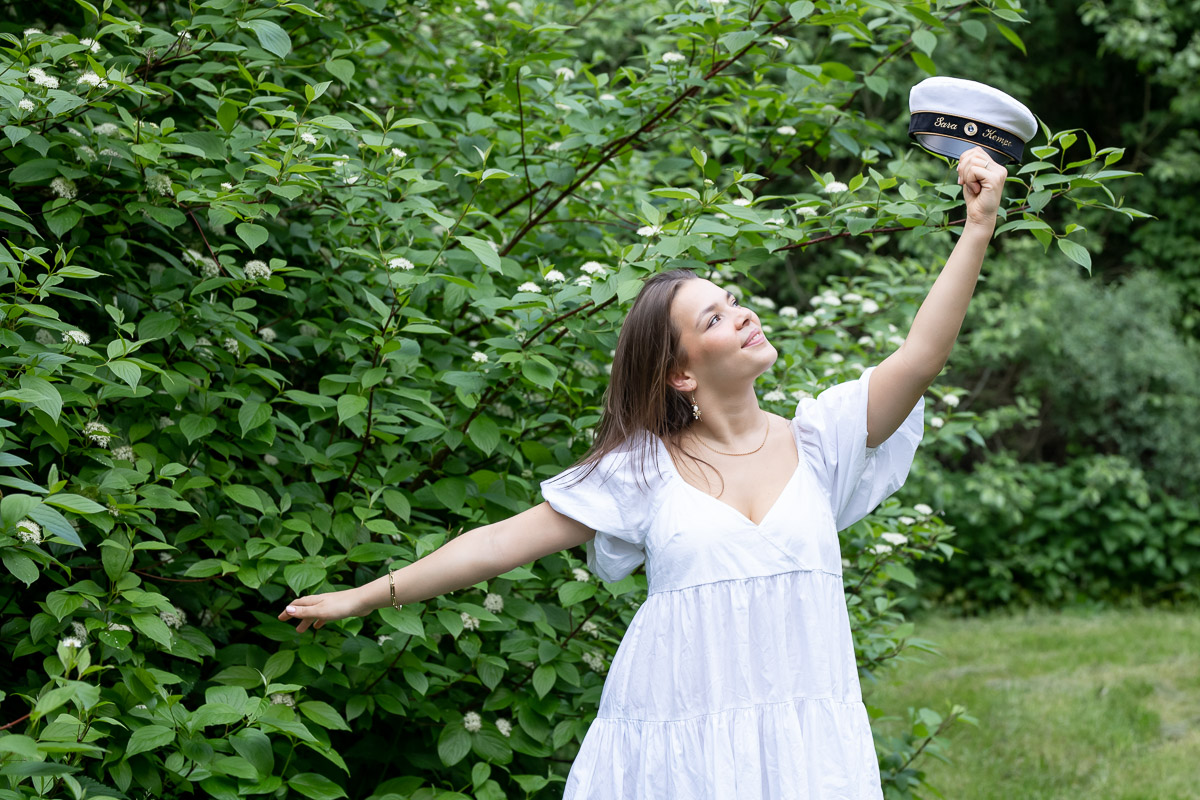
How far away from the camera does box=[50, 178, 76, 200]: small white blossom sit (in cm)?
204

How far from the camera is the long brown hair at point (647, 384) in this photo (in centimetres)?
181

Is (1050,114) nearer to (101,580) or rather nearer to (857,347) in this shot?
(857,347)

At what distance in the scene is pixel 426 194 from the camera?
103 inches

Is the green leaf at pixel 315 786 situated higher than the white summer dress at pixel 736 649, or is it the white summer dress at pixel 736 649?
the white summer dress at pixel 736 649

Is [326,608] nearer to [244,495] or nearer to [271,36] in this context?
[244,495]

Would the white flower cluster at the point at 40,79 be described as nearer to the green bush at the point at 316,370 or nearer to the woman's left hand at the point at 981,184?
the green bush at the point at 316,370

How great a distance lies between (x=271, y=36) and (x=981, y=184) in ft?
4.50

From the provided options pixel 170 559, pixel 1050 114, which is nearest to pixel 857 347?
pixel 170 559

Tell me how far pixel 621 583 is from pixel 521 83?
1.33m

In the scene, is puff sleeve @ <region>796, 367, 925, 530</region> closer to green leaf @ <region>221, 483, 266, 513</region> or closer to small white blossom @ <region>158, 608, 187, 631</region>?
green leaf @ <region>221, 483, 266, 513</region>

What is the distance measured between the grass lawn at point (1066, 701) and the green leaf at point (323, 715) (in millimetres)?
1546

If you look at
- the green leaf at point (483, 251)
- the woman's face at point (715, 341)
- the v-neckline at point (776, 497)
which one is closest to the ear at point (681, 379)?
the woman's face at point (715, 341)

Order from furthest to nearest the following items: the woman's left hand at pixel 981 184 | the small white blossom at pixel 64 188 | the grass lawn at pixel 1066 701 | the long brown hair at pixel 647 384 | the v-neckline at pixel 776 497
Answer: the grass lawn at pixel 1066 701 → the small white blossom at pixel 64 188 → the long brown hair at pixel 647 384 → the v-neckline at pixel 776 497 → the woman's left hand at pixel 981 184

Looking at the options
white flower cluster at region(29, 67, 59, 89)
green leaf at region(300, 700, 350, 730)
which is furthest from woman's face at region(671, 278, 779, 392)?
white flower cluster at region(29, 67, 59, 89)
